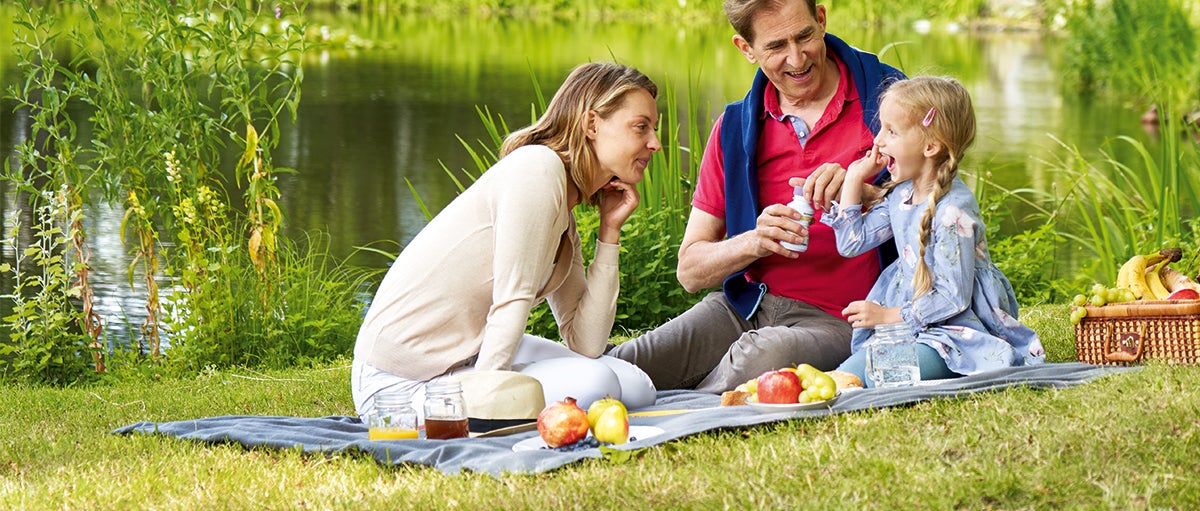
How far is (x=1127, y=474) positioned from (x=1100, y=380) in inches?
27.2

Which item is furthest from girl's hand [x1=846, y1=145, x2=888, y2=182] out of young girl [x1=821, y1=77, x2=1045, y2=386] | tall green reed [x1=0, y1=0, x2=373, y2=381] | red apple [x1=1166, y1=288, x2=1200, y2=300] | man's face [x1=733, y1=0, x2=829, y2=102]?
tall green reed [x1=0, y1=0, x2=373, y2=381]

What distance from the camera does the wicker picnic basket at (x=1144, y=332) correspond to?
11.0 ft

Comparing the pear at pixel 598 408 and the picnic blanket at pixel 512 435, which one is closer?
the picnic blanket at pixel 512 435

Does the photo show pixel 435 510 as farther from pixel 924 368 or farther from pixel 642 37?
pixel 642 37

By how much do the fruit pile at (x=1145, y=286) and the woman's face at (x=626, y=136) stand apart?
3.88 feet

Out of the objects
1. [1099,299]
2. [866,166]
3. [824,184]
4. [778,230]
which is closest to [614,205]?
[778,230]

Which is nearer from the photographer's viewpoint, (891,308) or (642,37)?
(891,308)

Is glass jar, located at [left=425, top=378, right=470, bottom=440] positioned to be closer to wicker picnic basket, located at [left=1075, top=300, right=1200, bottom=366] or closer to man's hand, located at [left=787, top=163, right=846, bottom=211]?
man's hand, located at [left=787, top=163, right=846, bottom=211]

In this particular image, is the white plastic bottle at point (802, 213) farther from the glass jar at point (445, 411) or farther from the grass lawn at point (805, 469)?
the glass jar at point (445, 411)

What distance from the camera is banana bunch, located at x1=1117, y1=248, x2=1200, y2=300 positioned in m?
3.65

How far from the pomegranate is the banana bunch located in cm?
164

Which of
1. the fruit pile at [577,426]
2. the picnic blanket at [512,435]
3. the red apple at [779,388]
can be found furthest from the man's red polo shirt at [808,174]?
the fruit pile at [577,426]

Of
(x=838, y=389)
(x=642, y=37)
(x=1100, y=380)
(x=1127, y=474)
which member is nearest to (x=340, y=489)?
(x=838, y=389)

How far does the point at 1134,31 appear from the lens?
13.9 metres
